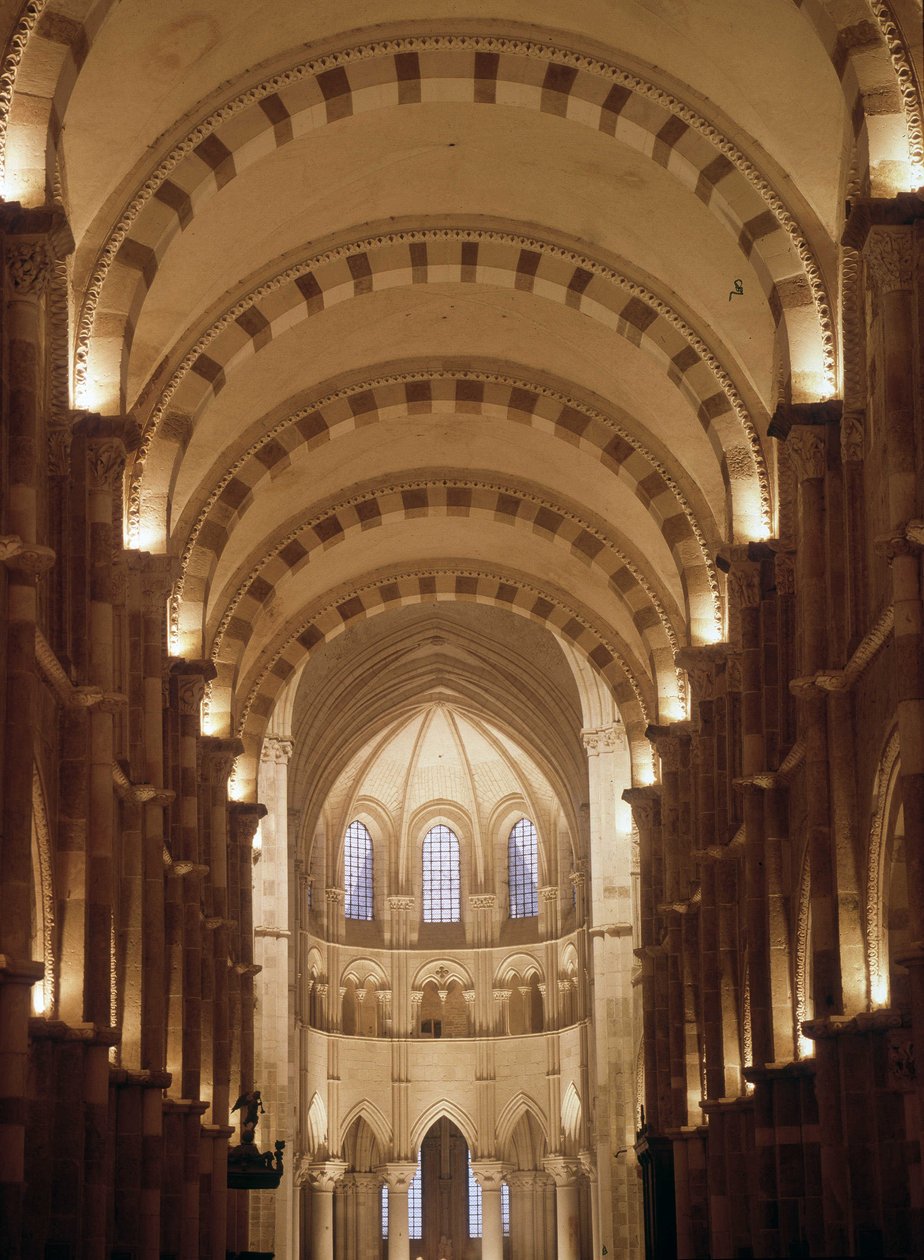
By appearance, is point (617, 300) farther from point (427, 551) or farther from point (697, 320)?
point (427, 551)

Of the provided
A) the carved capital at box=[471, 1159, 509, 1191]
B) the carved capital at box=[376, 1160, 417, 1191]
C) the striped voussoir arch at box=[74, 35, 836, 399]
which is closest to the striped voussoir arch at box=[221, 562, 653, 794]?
the striped voussoir arch at box=[74, 35, 836, 399]

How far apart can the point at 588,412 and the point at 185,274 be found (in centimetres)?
723

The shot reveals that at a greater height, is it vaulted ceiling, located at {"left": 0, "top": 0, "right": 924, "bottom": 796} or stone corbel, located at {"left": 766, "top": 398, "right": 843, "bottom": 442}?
vaulted ceiling, located at {"left": 0, "top": 0, "right": 924, "bottom": 796}

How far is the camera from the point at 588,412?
2778 cm

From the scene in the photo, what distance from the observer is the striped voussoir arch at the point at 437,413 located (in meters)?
26.8

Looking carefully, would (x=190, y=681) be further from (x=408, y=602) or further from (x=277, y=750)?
(x=277, y=750)

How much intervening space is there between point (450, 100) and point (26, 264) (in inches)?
294

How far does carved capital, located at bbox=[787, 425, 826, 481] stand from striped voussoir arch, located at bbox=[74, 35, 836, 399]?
728mm

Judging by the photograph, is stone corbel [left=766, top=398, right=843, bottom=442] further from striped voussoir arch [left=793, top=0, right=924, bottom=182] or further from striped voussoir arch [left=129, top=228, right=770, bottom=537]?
striped voussoir arch [left=129, top=228, right=770, bottom=537]

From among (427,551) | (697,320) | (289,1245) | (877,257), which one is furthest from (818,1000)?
(289,1245)

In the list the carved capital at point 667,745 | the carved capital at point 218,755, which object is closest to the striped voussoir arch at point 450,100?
the carved capital at point 218,755

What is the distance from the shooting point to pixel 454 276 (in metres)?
25.1

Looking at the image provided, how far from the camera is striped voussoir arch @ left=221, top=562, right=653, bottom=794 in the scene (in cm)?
3155

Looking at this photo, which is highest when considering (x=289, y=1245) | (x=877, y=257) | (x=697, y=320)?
(x=697, y=320)
